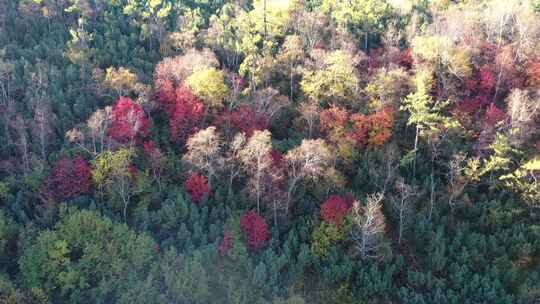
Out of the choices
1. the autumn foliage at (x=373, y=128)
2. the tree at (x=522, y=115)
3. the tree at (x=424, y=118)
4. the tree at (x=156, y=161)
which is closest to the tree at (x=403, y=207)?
the tree at (x=424, y=118)

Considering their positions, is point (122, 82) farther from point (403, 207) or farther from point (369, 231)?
point (403, 207)

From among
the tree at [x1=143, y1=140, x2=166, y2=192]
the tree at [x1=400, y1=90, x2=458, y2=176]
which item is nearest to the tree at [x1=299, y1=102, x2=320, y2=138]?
the tree at [x1=400, y1=90, x2=458, y2=176]

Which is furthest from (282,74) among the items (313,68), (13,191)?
(13,191)

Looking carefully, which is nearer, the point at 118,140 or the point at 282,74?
the point at 118,140

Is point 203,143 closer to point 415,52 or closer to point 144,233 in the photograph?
point 144,233

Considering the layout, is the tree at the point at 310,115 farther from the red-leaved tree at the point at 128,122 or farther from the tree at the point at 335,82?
the red-leaved tree at the point at 128,122

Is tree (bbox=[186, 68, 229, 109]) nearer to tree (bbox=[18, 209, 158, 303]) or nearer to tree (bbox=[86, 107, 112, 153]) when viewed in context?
tree (bbox=[86, 107, 112, 153])
